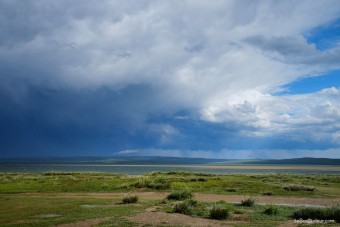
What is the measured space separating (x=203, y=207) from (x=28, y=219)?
14691 millimetres

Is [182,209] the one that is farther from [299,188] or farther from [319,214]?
[299,188]

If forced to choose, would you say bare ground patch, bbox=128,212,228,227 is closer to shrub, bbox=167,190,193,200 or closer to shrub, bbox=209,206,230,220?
shrub, bbox=209,206,230,220

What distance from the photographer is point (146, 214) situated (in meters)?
28.4

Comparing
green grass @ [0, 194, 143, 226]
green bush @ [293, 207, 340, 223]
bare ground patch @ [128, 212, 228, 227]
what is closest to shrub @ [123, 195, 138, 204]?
green grass @ [0, 194, 143, 226]

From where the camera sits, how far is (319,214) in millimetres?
26906

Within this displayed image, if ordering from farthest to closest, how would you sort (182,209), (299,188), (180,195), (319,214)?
(299,188)
(180,195)
(182,209)
(319,214)

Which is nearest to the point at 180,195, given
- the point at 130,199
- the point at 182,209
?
the point at 130,199

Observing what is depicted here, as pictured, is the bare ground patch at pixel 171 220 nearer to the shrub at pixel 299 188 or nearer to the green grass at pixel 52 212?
the green grass at pixel 52 212

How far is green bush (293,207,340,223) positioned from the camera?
26062mm

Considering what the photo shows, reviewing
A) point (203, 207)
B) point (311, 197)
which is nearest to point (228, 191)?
point (311, 197)

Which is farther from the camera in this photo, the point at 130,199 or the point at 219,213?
the point at 130,199

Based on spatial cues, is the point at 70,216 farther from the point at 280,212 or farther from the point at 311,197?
the point at 311,197

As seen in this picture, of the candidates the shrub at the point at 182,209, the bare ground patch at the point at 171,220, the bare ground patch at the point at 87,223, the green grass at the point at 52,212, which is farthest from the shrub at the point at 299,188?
the bare ground patch at the point at 87,223

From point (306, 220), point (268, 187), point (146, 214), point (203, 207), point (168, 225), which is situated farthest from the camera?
point (268, 187)
